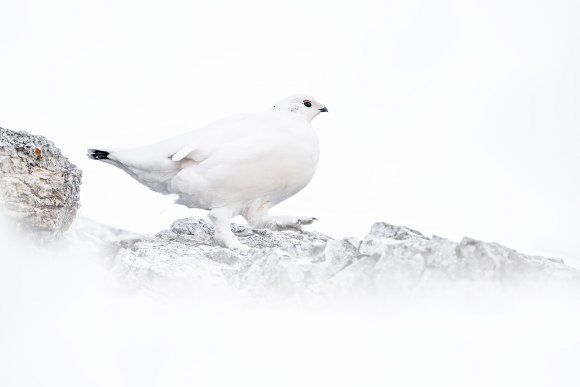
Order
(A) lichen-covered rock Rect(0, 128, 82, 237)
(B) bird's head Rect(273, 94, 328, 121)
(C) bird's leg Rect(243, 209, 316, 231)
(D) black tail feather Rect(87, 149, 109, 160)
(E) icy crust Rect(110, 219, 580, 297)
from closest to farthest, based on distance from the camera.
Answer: (E) icy crust Rect(110, 219, 580, 297) < (A) lichen-covered rock Rect(0, 128, 82, 237) < (D) black tail feather Rect(87, 149, 109, 160) < (C) bird's leg Rect(243, 209, 316, 231) < (B) bird's head Rect(273, 94, 328, 121)

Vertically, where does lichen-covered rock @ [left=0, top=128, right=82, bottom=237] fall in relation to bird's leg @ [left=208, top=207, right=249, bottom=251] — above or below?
below

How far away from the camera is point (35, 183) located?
6.75m

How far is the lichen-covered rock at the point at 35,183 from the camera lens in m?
6.64

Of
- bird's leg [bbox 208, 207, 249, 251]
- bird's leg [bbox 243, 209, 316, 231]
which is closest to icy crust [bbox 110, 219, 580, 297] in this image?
bird's leg [bbox 208, 207, 249, 251]

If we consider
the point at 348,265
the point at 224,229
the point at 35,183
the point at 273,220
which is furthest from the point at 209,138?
the point at 348,265

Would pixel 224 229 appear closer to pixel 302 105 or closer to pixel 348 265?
pixel 302 105

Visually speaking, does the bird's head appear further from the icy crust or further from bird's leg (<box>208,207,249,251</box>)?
the icy crust

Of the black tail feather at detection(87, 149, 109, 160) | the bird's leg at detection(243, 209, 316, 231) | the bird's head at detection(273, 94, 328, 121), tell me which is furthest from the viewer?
the bird's head at detection(273, 94, 328, 121)

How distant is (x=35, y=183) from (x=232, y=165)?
1.68m

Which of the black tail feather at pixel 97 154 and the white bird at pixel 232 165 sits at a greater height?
the white bird at pixel 232 165

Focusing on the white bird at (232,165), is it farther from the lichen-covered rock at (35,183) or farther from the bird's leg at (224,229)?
the lichen-covered rock at (35,183)

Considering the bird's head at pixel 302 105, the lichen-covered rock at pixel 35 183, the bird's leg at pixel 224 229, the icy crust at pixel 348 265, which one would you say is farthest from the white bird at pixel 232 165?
the lichen-covered rock at pixel 35 183

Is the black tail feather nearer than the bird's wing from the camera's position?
No

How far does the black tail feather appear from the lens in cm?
809
